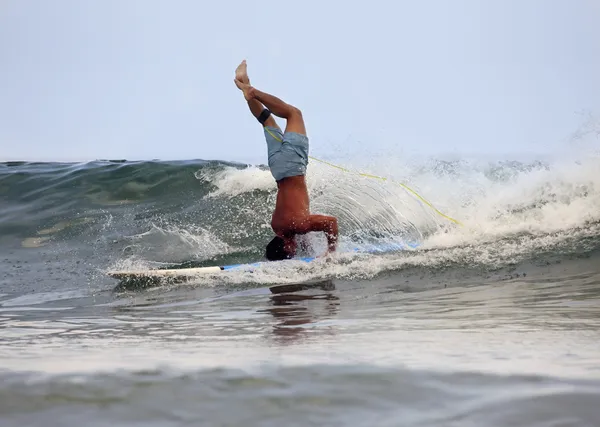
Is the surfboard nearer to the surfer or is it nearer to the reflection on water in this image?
the surfer

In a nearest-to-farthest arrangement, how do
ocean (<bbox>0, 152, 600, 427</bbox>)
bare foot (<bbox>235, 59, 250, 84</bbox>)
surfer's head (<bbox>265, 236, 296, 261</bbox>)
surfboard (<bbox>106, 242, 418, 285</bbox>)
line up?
ocean (<bbox>0, 152, 600, 427</bbox>), surfboard (<bbox>106, 242, 418, 285</bbox>), surfer's head (<bbox>265, 236, 296, 261</bbox>), bare foot (<bbox>235, 59, 250, 84</bbox>)

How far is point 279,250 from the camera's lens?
6832 mm

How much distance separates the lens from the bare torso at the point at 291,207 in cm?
680

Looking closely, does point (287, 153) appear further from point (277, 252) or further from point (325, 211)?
point (325, 211)

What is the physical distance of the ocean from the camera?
5.77ft

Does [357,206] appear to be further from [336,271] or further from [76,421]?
[76,421]

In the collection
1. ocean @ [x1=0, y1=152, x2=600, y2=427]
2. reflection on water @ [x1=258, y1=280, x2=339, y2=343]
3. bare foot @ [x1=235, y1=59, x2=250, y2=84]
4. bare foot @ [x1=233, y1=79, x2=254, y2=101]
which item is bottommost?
reflection on water @ [x1=258, y1=280, x2=339, y2=343]

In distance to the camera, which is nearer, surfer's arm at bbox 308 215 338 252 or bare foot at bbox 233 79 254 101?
surfer's arm at bbox 308 215 338 252

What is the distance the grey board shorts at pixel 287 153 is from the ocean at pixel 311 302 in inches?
38.1

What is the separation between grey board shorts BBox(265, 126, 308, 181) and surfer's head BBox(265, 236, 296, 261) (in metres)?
0.66

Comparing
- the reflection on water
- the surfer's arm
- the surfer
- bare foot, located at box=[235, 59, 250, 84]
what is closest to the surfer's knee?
the surfer

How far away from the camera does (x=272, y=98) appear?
7043mm

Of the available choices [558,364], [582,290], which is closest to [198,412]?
[558,364]

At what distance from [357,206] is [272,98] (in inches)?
106
